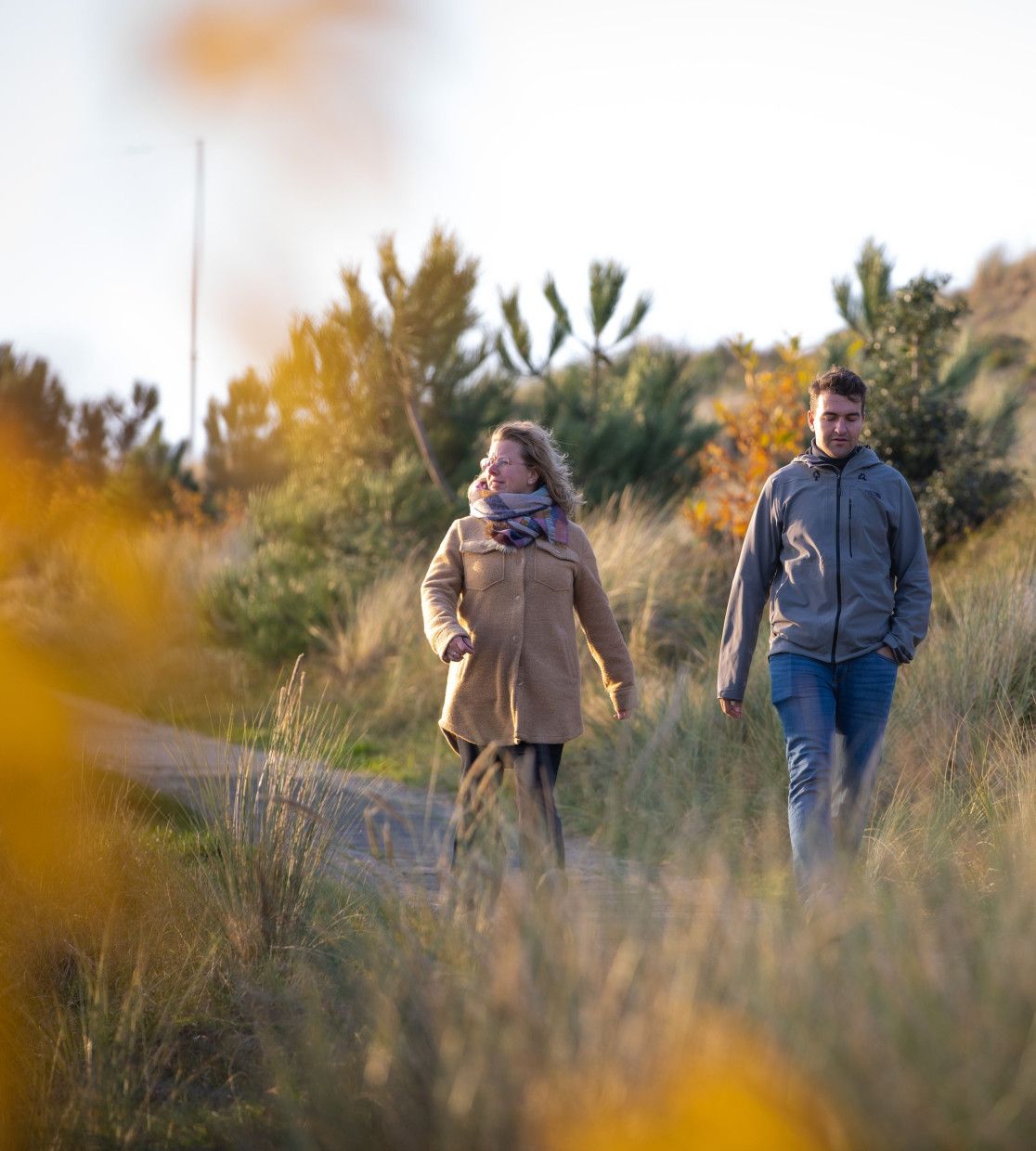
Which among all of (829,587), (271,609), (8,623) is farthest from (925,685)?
(8,623)

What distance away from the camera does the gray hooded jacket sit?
15.4 ft

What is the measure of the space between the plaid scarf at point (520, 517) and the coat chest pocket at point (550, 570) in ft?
0.17

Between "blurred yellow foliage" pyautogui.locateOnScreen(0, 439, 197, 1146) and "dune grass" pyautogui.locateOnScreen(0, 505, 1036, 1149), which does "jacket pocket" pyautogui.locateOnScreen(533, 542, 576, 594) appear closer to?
"dune grass" pyautogui.locateOnScreen(0, 505, 1036, 1149)

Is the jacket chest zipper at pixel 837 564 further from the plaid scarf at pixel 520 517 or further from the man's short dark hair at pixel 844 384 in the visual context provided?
the plaid scarf at pixel 520 517

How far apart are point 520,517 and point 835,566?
3.63 feet

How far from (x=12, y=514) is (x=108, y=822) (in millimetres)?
16253

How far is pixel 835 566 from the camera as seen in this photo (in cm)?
471

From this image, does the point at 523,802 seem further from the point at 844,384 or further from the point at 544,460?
the point at 844,384

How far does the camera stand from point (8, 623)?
13.5 m

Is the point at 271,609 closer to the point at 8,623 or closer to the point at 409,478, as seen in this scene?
the point at 409,478

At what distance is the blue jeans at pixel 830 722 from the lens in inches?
181

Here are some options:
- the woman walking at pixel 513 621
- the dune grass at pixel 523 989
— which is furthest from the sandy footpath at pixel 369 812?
the woman walking at pixel 513 621

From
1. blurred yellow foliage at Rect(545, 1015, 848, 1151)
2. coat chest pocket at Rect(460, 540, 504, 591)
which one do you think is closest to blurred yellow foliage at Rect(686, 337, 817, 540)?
coat chest pocket at Rect(460, 540, 504, 591)

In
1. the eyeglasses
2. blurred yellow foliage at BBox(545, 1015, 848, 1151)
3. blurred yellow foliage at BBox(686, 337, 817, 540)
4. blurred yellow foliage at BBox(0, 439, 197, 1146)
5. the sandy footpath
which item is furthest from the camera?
blurred yellow foliage at BBox(686, 337, 817, 540)
